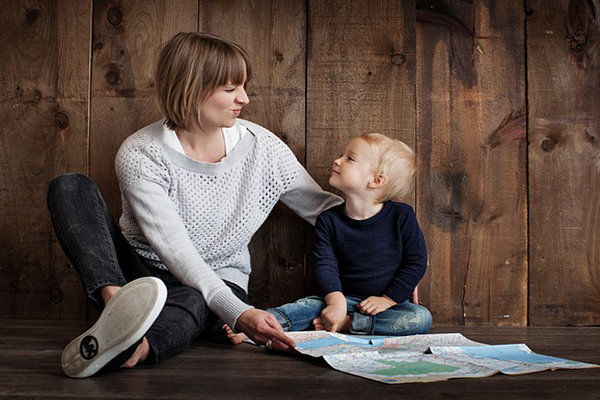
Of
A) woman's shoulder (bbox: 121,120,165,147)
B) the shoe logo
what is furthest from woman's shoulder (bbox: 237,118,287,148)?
the shoe logo

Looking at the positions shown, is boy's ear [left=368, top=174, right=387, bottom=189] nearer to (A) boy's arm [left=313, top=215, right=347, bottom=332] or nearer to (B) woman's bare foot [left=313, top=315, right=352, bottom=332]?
(A) boy's arm [left=313, top=215, right=347, bottom=332]

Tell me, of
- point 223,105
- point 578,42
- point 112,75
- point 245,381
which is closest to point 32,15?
point 112,75

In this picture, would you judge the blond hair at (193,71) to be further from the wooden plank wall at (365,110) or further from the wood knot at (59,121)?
the wood knot at (59,121)

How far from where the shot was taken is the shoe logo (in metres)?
0.99

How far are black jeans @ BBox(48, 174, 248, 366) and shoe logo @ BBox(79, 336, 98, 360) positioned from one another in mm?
138

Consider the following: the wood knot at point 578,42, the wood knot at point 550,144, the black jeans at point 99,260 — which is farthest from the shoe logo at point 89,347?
the wood knot at point 578,42

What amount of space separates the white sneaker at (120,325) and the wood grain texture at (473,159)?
1.00m

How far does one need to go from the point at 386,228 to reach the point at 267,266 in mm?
364

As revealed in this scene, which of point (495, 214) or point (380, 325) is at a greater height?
point (495, 214)

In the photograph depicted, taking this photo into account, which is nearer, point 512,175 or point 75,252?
point 75,252

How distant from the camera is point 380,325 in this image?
1541mm

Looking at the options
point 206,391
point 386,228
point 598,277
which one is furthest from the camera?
point 598,277

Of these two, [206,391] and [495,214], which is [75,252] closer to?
[206,391]

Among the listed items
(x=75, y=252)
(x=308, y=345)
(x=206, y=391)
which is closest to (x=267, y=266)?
(x=308, y=345)
